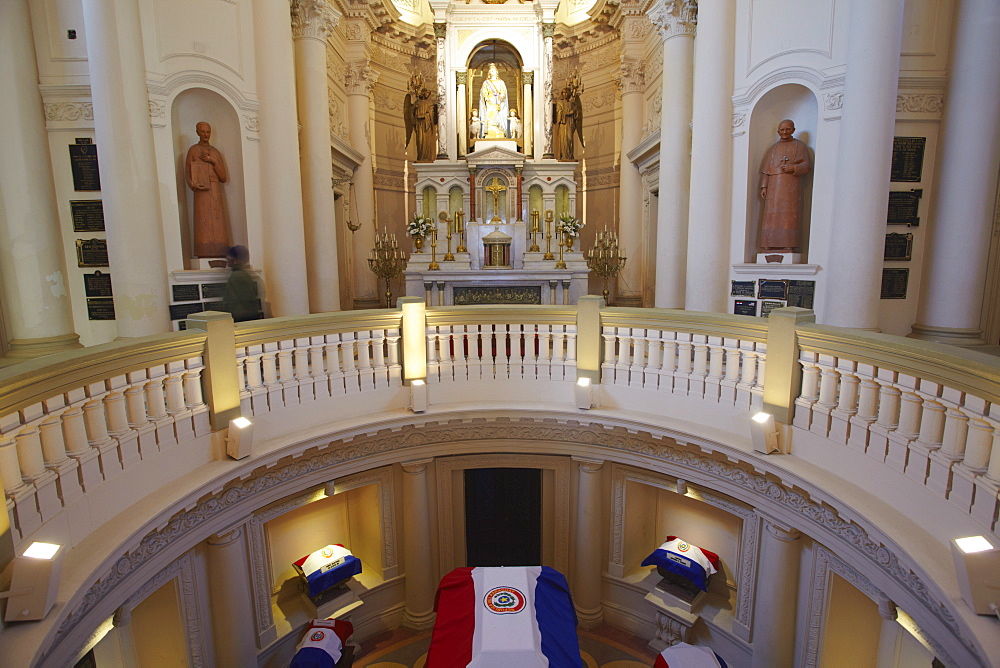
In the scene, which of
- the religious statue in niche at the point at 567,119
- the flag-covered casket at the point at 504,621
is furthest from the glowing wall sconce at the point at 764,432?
the religious statue in niche at the point at 567,119

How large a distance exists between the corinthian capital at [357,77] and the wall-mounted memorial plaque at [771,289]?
379 inches

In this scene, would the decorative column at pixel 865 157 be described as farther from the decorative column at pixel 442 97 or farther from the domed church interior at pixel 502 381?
the decorative column at pixel 442 97

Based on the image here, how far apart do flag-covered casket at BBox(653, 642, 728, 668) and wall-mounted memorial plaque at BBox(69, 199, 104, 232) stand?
26.9ft

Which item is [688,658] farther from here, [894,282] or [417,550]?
[894,282]

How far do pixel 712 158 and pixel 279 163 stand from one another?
20.8 ft

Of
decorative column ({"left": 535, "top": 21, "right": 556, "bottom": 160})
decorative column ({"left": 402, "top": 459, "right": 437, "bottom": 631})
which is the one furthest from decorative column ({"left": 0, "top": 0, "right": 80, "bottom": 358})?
decorative column ({"left": 535, "top": 21, "right": 556, "bottom": 160})

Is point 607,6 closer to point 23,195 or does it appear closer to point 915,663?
point 23,195

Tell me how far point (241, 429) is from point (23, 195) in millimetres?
5138

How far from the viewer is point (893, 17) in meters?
5.70

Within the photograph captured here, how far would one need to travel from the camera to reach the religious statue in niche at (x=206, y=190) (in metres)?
7.24

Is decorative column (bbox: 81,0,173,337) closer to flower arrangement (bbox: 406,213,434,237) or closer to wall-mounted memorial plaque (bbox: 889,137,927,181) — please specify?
flower arrangement (bbox: 406,213,434,237)

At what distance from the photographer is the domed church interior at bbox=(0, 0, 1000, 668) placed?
126 inches

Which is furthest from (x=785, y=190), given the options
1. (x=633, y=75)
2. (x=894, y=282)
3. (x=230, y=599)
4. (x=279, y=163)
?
(x=230, y=599)

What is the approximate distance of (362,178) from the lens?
12.4 m
